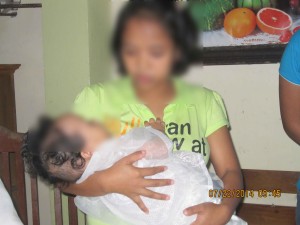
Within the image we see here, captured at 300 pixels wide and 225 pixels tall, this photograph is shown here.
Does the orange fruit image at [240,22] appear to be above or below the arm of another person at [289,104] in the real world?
above

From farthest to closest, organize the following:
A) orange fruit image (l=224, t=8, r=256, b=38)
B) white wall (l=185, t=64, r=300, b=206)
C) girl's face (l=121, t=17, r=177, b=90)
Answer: white wall (l=185, t=64, r=300, b=206)
orange fruit image (l=224, t=8, r=256, b=38)
girl's face (l=121, t=17, r=177, b=90)

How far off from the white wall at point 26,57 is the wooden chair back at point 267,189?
392mm

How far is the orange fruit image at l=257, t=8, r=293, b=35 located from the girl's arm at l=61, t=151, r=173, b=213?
0.71ft

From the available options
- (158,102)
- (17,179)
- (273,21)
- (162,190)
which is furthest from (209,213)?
(17,179)

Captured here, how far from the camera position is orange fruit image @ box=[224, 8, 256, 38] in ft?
1.37

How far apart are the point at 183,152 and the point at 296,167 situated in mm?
396

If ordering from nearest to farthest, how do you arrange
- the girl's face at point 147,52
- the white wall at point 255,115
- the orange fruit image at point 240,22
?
the girl's face at point 147,52 → the orange fruit image at point 240,22 → the white wall at point 255,115

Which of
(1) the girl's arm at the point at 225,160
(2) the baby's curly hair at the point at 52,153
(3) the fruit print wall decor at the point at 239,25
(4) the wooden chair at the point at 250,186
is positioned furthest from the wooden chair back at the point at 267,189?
(2) the baby's curly hair at the point at 52,153

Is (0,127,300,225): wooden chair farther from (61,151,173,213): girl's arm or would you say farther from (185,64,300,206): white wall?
(61,151,173,213): girl's arm

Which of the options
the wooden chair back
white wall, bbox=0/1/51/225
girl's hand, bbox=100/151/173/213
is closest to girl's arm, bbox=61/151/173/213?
girl's hand, bbox=100/151/173/213

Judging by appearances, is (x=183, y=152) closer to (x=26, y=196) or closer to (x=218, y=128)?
(x=218, y=128)

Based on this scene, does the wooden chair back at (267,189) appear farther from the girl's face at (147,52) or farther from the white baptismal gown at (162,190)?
the girl's face at (147,52)

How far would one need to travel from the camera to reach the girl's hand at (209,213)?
17.8 inches

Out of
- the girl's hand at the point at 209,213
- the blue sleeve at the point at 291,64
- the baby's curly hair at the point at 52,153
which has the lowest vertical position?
the girl's hand at the point at 209,213
